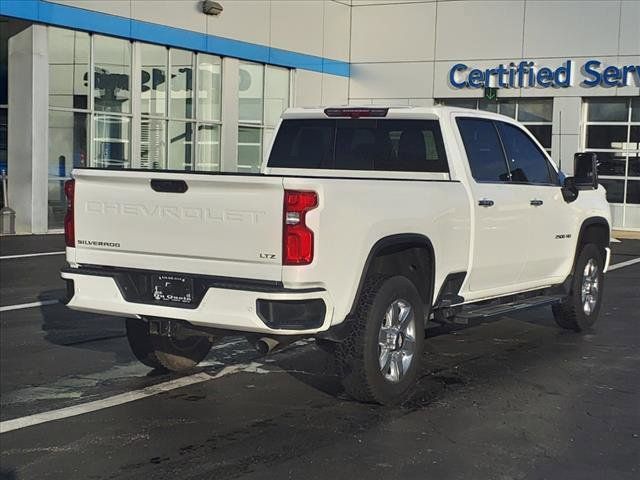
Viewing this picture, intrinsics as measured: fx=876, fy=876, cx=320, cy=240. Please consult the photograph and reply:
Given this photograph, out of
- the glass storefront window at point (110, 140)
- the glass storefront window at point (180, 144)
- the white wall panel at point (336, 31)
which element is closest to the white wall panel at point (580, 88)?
the white wall panel at point (336, 31)

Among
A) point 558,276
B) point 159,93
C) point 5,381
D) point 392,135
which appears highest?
point 159,93

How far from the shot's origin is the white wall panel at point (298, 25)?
81.7 feet

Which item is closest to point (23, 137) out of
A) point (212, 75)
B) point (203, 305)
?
point (212, 75)

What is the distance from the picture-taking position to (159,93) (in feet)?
71.5

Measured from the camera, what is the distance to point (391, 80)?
27.7 m

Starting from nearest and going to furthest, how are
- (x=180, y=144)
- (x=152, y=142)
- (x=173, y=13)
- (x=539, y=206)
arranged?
(x=539, y=206) < (x=173, y=13) < (x=152, y=142) < (x=180, y=144)

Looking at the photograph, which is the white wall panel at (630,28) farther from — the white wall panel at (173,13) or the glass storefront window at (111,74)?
the glass storefront window at (111,74)

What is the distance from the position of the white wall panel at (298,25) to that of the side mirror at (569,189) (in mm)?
17657

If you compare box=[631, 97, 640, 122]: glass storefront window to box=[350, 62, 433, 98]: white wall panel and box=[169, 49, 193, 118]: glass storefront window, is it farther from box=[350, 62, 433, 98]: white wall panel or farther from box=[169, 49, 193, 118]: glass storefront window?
box=[169, 49, 193, 118]: glass storefront window

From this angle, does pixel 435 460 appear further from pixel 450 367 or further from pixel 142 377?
pixel 142 377

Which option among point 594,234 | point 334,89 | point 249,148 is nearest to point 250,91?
point 249,148

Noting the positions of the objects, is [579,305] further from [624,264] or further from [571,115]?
[571,115]

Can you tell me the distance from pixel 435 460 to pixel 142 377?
279 centimetres

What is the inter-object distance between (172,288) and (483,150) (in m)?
3.08
